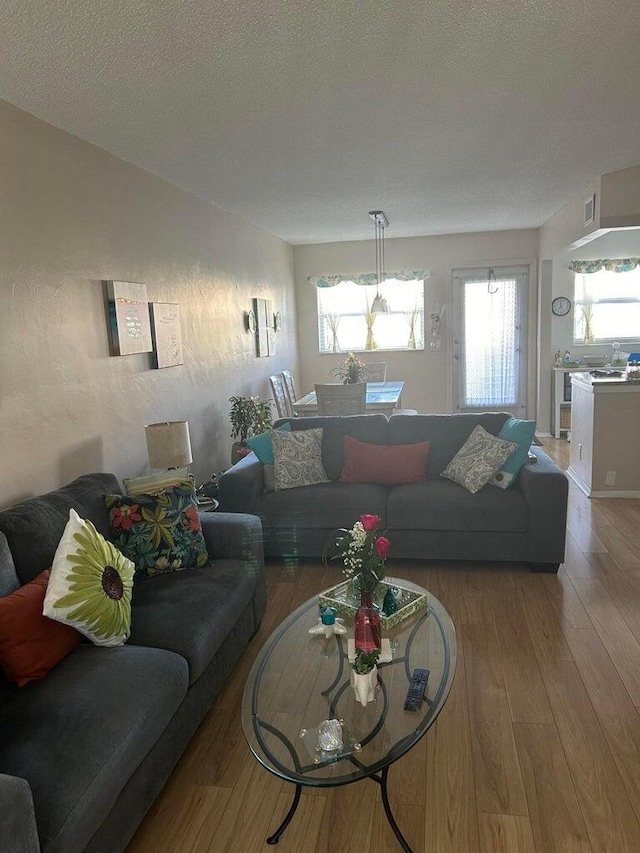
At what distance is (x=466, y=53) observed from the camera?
2391mm

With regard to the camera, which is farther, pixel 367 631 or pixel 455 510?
pixel 455 510

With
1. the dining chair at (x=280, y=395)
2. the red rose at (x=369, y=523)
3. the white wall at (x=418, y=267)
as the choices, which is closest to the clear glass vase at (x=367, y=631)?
the red rose at (x=369, y=523)

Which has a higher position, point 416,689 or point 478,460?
point 478,460

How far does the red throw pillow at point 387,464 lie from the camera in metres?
3.89

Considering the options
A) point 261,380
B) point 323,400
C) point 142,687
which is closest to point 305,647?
point 142,687

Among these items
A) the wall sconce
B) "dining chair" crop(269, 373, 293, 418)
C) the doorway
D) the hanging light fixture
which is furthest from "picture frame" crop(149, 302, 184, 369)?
the doorway

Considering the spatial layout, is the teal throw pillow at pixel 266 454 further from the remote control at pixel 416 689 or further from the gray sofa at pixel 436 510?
the remote control at pixel 416 689

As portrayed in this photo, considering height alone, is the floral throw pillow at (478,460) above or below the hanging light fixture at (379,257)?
below

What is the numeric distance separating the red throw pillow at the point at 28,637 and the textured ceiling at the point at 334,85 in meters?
1.93

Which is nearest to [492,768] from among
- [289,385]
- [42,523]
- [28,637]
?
[28,637]

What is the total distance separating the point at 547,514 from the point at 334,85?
8.33 feet

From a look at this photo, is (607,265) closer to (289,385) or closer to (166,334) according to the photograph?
(289,385)

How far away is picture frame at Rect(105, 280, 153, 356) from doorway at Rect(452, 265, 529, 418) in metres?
4.99

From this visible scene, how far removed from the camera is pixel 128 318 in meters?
3.56
